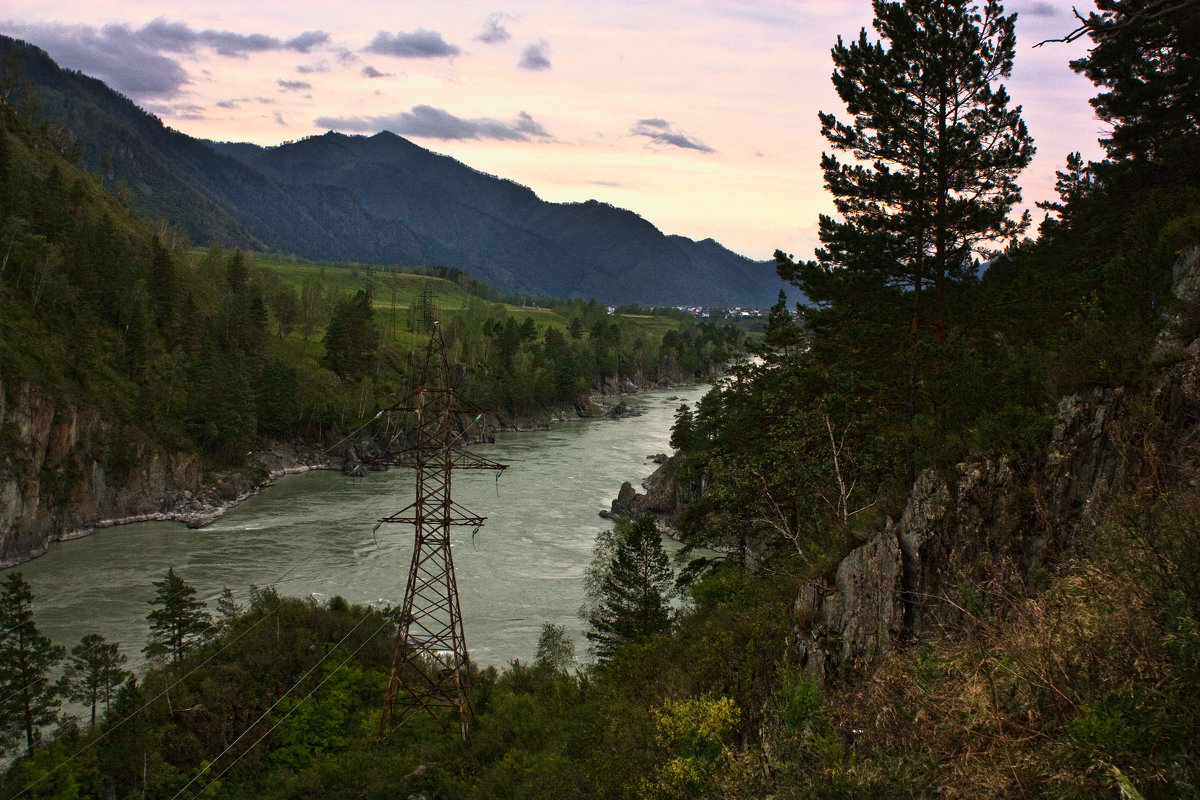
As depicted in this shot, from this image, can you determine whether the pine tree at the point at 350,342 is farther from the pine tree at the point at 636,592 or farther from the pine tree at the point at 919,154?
the pine tree at the point at 919,154

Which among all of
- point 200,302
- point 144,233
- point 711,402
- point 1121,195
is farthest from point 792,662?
point 144,233

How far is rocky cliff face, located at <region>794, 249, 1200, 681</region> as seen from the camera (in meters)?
8.72

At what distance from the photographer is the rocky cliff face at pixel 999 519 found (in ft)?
28.6

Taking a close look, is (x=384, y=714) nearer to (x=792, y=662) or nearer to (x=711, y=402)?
(x=792, y=662)

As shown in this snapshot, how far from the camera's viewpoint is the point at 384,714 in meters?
21.1

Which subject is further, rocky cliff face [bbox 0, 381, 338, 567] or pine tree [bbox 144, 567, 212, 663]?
rocky cliff face [bbox 0, 381, 338, 567]

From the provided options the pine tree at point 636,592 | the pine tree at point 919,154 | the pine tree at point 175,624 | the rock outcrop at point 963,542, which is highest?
the pine tree at point 919,154

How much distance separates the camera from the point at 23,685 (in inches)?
980

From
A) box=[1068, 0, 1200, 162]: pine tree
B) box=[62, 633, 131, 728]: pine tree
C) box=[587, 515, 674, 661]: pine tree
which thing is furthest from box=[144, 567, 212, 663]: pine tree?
box=[1068, 0, 1200, 162]: pine tree

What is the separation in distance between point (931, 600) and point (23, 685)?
92.1 feet

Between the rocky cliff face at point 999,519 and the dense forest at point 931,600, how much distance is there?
14cm

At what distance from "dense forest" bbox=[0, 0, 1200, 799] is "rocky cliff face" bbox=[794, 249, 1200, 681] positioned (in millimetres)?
138

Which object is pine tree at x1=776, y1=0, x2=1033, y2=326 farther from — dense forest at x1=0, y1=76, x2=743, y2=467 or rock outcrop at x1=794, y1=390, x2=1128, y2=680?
dense forest at x1=0, y1=76, x2=743, y2=467

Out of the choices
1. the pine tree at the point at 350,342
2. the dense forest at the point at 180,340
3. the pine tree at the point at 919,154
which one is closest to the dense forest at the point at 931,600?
the pine tree at the point at 919,154
